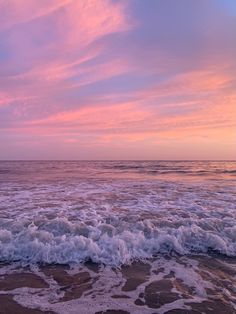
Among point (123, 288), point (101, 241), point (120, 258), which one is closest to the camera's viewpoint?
point (123, 288)

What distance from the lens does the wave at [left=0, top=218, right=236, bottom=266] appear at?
547 centimetres

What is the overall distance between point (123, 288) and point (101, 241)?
1830mm

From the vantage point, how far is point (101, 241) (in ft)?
19.8

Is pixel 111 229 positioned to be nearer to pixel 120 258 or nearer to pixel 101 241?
pixel 101 241

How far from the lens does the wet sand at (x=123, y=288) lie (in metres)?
3.74

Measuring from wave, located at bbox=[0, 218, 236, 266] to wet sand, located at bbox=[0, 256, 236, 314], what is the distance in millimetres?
367

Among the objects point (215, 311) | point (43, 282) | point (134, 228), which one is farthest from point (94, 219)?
point (215, 311)

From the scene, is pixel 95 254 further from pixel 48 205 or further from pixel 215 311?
pixel 48 205

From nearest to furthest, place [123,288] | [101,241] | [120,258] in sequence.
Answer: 1. [123,288]
2. [120,258]
3. [101,241]

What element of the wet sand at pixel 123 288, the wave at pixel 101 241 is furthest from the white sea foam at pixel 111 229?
the wet sand at pixel 123 288

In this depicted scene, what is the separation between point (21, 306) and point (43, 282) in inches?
26.9

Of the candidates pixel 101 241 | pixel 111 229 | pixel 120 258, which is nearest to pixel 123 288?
pixel 120 258

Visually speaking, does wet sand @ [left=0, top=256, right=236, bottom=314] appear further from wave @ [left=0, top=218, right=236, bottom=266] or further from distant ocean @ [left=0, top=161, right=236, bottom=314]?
wave @ [left=0, top=218, right=236, bottom=266]

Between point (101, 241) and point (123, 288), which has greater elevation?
point (101, 241)
